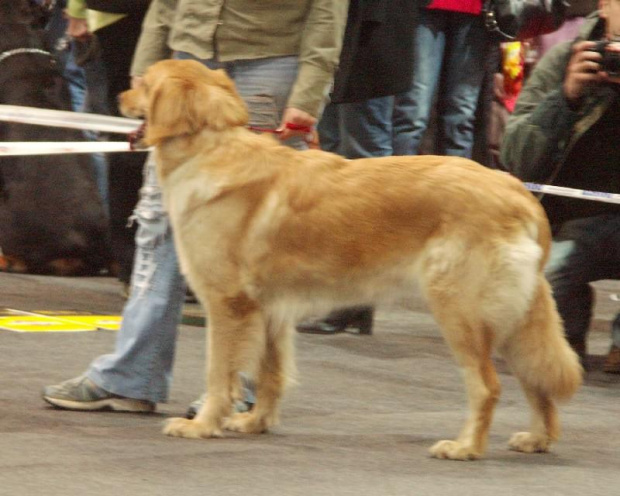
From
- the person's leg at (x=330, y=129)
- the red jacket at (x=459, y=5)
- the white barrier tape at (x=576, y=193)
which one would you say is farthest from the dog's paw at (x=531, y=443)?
the red jacket at (x=459, y=5)

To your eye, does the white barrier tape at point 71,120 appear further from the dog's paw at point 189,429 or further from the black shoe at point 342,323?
the dog's paw at point 189,429

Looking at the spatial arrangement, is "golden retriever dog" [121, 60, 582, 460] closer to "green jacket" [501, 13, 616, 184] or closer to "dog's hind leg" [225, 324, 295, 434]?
"dog's hind leg" [225, 324, 295, 434]

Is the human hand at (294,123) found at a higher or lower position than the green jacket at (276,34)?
lower

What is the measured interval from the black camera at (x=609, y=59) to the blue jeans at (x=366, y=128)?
A: 130cm

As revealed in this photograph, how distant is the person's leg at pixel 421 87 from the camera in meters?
6.83

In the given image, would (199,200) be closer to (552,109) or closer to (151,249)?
(151,249)

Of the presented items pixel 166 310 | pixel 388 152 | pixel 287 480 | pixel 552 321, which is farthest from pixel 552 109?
pixel 287 480

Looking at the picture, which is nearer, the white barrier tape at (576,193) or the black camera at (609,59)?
the black camera at (609,59)

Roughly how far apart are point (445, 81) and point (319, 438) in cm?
348

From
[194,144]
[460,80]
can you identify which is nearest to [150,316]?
[194,144]

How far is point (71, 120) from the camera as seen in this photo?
6406 millimetres

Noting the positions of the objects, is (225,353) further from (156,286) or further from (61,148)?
(61,148)

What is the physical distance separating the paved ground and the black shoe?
5.0 inches

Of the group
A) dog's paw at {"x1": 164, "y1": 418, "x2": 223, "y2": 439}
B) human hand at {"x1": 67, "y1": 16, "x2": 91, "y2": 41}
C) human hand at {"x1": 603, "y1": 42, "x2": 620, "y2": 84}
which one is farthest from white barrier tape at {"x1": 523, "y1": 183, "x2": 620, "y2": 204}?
human hand at {"x1": 67, "y1": 16, "x2": 91, "y2": 41}
